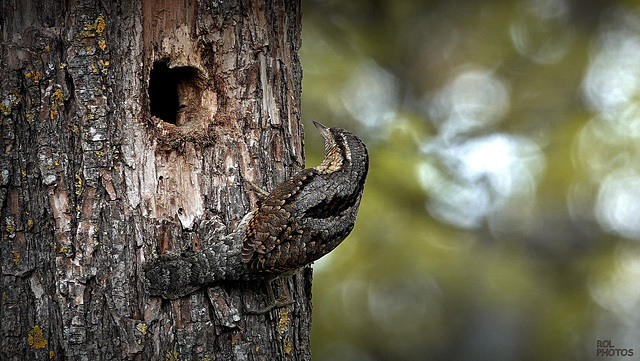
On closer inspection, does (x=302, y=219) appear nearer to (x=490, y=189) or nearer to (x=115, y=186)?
(x=115, y=186)

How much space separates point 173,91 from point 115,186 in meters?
0.83

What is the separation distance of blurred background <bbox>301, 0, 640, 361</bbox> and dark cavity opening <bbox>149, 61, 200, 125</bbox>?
3229mm

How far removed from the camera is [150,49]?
3170 mm

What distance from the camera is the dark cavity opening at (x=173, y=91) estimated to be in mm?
3365

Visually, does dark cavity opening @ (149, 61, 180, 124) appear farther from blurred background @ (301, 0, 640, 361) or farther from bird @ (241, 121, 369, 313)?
blurred background @ (301, 0, 640, 361)

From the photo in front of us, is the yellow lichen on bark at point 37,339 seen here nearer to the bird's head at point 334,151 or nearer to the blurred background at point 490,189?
the bird's head at point 334,151

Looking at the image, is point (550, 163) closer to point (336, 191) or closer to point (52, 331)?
point (336, 191)

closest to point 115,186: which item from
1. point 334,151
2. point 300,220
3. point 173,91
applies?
point 173,91

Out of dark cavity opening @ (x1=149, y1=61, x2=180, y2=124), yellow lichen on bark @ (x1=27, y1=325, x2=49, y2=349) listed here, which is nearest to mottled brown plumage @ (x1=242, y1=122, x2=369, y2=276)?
dark cavity opening @ (x1=149, y1=61, x2=180, y2=124)

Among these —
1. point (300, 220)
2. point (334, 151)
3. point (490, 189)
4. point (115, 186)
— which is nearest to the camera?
point (115, 186)

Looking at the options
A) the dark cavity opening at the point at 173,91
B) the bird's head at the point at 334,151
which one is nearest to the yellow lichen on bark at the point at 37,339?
the dark cavity opening at the point at 173,91

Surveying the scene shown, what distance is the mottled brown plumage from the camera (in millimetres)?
3057

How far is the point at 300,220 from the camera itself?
3.19 meters

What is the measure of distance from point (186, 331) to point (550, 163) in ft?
18.4
